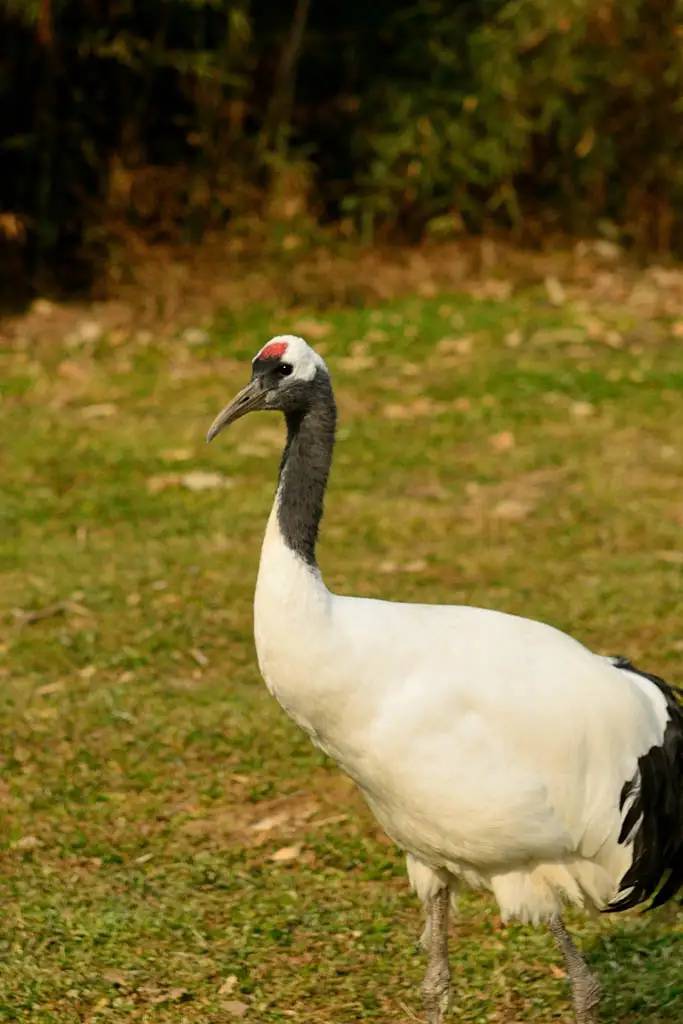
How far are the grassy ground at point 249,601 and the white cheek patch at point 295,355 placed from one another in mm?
1653

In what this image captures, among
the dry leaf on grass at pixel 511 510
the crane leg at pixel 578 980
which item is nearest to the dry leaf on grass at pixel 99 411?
the dry leaf on grass at pixel 511 510

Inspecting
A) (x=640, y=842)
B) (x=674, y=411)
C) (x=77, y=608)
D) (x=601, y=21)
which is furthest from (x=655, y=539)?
(x=601, y=21)

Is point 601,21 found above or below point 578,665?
above

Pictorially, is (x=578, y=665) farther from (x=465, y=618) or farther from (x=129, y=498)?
(x=129, y=498)

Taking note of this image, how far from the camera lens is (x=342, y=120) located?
13.5 m

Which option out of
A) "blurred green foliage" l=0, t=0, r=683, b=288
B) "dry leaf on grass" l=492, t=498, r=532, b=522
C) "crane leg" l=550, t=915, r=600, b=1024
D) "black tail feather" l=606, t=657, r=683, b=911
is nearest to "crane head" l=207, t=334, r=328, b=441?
"black tail feather" l=606, t=657, r=683, b=911

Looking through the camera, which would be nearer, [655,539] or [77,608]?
[77,608]

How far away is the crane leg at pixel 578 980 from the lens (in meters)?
4.25

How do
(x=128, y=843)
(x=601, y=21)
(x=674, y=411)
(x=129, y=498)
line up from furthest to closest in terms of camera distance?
(x=601, y=21), (x=674, y=411), (x=129, y=498), (x=128, y=843)

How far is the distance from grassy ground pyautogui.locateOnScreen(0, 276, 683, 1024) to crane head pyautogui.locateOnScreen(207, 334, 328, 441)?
155cm

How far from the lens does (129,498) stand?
8.67m

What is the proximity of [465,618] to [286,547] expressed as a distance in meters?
0.48

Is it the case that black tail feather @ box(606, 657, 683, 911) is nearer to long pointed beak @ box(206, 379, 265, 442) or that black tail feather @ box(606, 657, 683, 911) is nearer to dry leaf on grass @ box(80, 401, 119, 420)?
long pointed beak @ box(206, 379, 265, 442)

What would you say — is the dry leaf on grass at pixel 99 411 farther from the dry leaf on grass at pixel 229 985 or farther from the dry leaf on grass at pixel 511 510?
the dry leaf on grass at pixel 229 985
